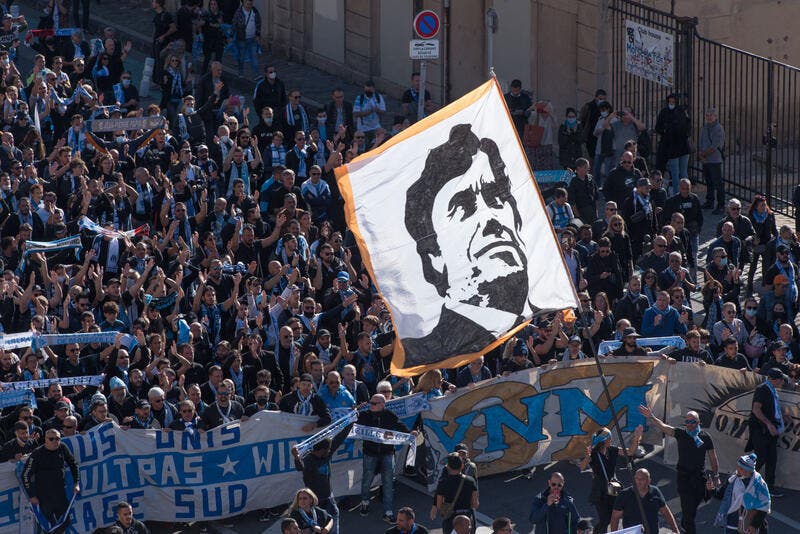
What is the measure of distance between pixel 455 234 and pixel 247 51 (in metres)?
18.9

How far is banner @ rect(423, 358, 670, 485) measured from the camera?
18.4 meters

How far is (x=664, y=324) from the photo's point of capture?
2011 centimetres

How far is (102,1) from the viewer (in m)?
37.6

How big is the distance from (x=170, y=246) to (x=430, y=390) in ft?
15.9

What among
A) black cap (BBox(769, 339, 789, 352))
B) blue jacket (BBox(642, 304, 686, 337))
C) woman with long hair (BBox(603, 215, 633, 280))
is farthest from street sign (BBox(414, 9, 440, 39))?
black cap (BBox(769, 339, 789, 352))

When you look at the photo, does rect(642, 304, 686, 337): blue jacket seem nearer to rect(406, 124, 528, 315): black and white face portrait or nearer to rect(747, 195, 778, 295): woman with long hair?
rect(747, 195, 778, 295): woman with long hair

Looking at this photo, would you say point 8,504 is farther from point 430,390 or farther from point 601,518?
point 601,518

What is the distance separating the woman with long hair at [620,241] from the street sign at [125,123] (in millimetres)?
6526

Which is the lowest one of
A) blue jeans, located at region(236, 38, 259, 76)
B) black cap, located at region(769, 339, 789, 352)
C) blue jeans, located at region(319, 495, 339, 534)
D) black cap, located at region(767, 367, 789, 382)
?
blue jeans, located at region(319, 495, 339, 534)

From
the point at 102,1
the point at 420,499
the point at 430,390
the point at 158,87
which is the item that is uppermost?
the point at 102,1

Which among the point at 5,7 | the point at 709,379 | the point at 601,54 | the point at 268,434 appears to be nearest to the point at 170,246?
the point at 268,434

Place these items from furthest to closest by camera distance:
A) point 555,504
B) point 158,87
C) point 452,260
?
point 158,87 → point 555,504 → point 452,260

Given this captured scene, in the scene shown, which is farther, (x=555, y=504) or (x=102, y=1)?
(x=102, y=1)

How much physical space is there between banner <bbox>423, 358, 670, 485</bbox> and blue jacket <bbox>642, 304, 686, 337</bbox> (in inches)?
43.8
